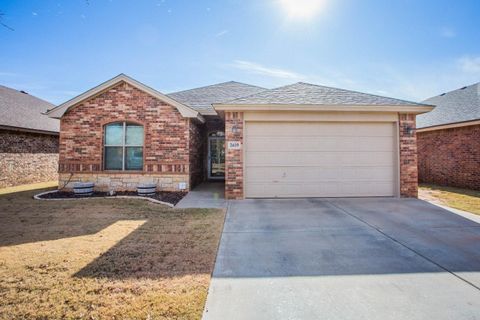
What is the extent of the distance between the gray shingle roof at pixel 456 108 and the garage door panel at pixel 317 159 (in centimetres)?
583

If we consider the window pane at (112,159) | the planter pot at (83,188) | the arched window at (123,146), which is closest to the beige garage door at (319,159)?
the arched window at (123,146)

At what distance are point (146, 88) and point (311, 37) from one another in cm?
641

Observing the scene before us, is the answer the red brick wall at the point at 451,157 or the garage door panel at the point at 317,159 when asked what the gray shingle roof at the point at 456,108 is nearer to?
the red brick wall at the point at 451,157

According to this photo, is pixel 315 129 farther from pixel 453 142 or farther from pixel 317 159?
pixel 453 142

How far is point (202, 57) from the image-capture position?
10.5m

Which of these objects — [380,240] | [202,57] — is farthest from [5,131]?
[380,240]

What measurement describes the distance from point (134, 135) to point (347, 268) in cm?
852

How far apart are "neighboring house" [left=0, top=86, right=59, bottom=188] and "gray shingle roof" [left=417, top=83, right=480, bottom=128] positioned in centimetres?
2019

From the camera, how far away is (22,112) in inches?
503

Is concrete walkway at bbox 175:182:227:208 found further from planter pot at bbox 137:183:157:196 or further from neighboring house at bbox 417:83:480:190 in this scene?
neighboring house at bbox 417:83:480:190

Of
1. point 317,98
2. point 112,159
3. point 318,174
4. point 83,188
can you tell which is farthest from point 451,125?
point 83,188

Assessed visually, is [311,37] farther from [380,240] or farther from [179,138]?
[380,240]

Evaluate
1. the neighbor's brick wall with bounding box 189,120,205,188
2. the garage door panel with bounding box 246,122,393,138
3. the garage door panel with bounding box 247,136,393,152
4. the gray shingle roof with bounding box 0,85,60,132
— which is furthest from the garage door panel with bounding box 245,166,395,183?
the gray shingle roof with bounding box 0,85,60,132

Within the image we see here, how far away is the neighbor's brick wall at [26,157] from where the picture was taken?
10.8 m
